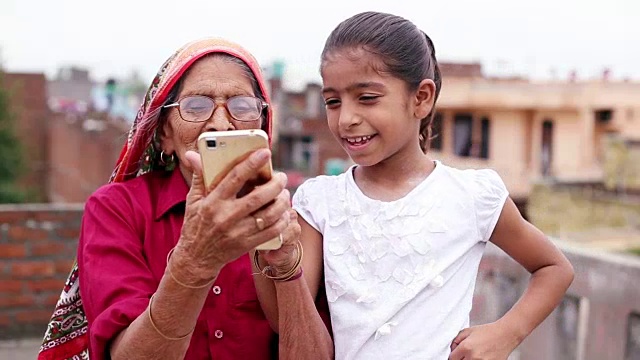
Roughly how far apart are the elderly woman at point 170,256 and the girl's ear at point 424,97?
408mm

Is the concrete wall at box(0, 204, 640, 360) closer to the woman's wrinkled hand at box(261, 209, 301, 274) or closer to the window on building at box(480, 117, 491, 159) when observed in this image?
the woman's wrinkled hand at box(261, 209, 301, 274)

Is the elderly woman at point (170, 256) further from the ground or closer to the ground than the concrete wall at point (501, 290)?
further from the ground

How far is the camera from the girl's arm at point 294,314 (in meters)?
1.86

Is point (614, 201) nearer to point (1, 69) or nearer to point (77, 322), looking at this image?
point (1, 69)

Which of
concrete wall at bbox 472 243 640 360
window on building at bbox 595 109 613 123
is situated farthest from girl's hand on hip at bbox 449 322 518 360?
window on building at bbox 595 109 613 123

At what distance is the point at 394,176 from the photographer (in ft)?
7.00

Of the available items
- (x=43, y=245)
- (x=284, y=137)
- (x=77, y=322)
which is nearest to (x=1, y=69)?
(x=284, y=137)

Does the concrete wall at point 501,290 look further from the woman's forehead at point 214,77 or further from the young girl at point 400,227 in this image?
the woman's forehead at point 214,77

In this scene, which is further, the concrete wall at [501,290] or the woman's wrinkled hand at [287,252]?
the concrete wall at [501,290]

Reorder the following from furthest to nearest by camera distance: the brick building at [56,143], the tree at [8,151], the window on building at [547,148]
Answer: the window on building at [547,148], the tree at [8,151], the brick building at [56,143]

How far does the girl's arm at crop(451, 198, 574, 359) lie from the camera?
210cm

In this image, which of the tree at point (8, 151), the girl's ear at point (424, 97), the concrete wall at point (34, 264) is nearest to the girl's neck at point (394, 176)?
the girl's ear at point (424, 97)

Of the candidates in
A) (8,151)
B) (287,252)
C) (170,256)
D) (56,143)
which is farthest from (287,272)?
(56,143)

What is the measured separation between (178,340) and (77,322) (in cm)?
61
